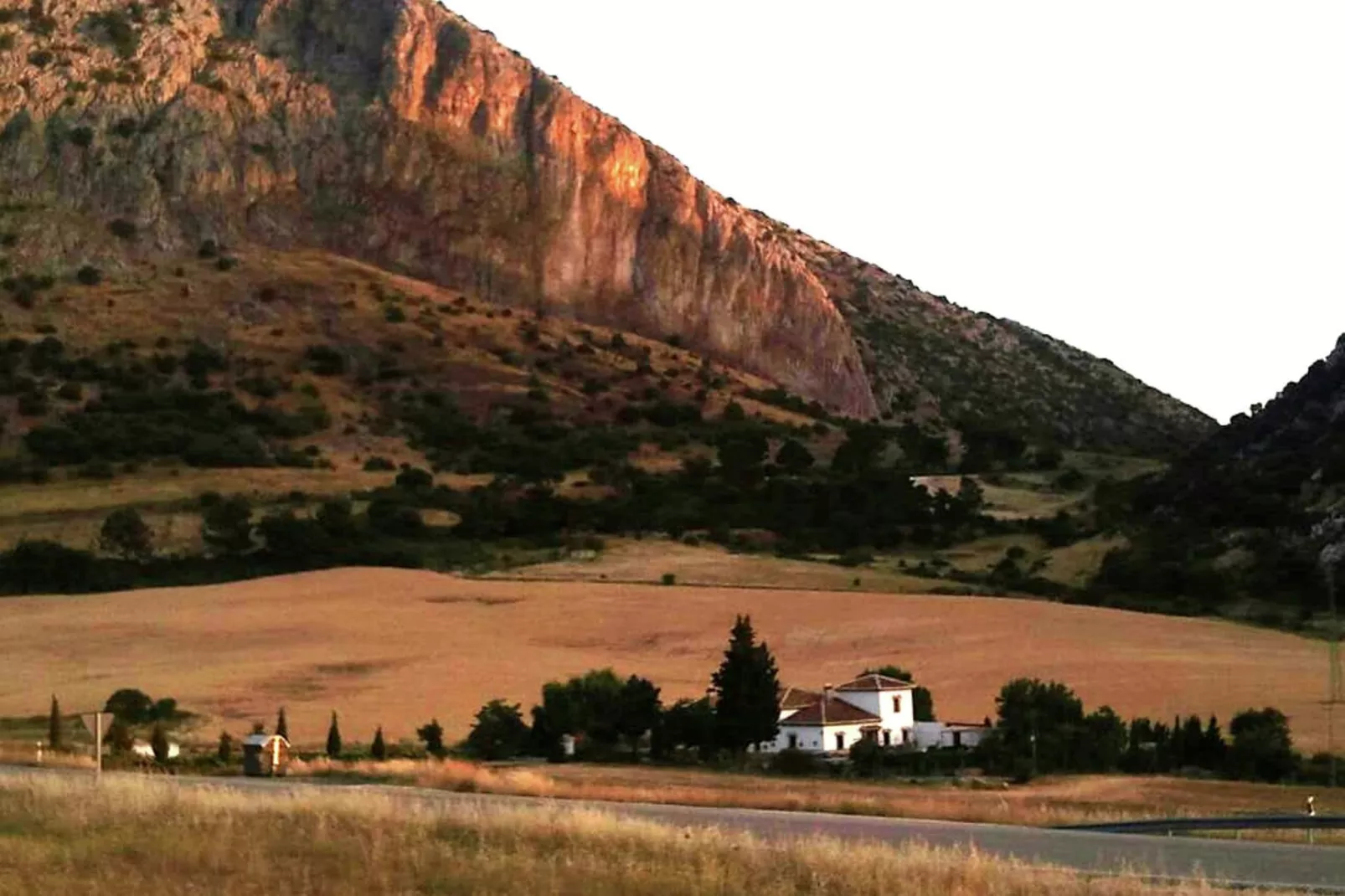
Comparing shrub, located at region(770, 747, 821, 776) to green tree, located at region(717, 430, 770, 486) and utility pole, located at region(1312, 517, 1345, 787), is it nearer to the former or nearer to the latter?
utility pole, located at region(1312, 517, 1345, 787)

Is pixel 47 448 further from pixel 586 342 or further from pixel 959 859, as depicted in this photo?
pixel 959 859

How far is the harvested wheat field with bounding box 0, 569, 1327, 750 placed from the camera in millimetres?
42531

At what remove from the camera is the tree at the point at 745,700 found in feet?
119

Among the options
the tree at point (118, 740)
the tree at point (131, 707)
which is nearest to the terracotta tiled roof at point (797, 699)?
the tree at point (131, 707)

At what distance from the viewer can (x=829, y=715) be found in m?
36.9

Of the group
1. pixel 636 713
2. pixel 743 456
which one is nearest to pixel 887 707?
pixel 636 713

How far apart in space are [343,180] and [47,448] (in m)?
36.5

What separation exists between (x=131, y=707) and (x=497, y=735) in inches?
330

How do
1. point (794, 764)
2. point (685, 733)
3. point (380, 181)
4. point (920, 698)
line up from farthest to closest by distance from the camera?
point (380, 181) → point (920, 698) → point (685, 733) → point (794, 764)

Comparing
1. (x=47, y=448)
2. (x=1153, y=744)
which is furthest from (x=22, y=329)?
(x=1153, y=744)

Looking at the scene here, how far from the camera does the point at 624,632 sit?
180 feet

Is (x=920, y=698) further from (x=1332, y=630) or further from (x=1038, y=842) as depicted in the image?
(x=1038, y=842)

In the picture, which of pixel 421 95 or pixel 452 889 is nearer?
pixel 452 889

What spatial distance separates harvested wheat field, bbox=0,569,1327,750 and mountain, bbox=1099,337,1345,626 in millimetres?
5948
